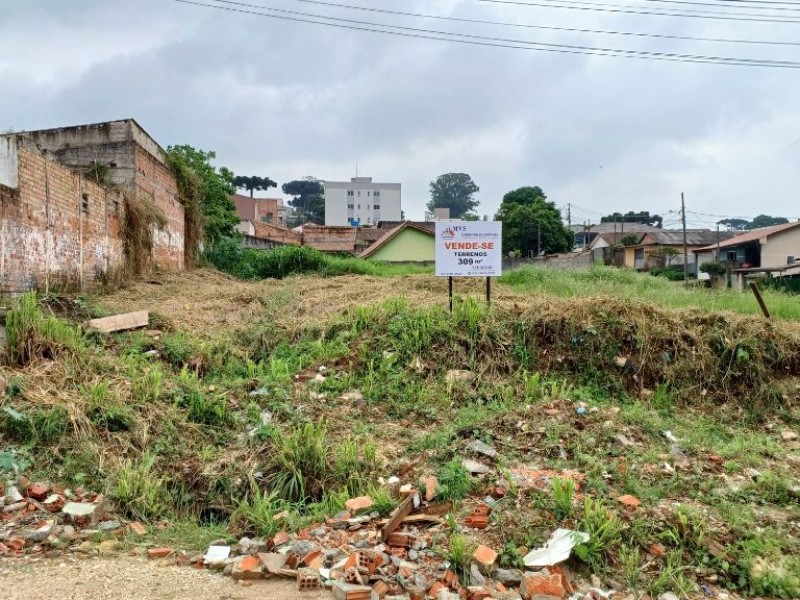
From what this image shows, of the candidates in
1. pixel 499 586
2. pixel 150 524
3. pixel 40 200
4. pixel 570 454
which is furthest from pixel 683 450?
pixel 40 200

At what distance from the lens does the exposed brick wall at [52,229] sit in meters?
7.56

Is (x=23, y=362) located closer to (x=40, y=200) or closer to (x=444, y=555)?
(x=40, y=200)

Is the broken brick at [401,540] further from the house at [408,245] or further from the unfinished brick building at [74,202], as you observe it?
the house at [408,245]

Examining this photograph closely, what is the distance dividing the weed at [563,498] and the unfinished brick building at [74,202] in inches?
292

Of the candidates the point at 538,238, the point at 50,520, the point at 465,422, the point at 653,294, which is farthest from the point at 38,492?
the point at 538,238

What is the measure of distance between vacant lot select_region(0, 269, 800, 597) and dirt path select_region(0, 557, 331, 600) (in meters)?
0.44

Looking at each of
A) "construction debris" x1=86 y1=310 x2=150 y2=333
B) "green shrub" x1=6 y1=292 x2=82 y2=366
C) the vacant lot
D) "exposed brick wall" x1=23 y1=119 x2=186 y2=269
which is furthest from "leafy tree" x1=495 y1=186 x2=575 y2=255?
"green shrub" x1=6 y1=292 x2=82 y2=366

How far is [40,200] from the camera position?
8.37 m

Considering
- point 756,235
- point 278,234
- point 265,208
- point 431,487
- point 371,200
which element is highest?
point 371,200

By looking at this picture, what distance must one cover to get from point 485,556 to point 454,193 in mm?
88189

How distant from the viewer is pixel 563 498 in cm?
329

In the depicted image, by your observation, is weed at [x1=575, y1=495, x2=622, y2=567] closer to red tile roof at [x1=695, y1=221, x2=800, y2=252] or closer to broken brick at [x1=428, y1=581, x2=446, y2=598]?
broken brick at [x1=428, y1=581, x2=446, y2=598]

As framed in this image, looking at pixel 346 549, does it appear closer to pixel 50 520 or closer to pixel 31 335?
pixel 50 520

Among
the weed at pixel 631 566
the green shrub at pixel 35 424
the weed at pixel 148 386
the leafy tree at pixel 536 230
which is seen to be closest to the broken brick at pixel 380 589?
the weed at pixel 631 566
